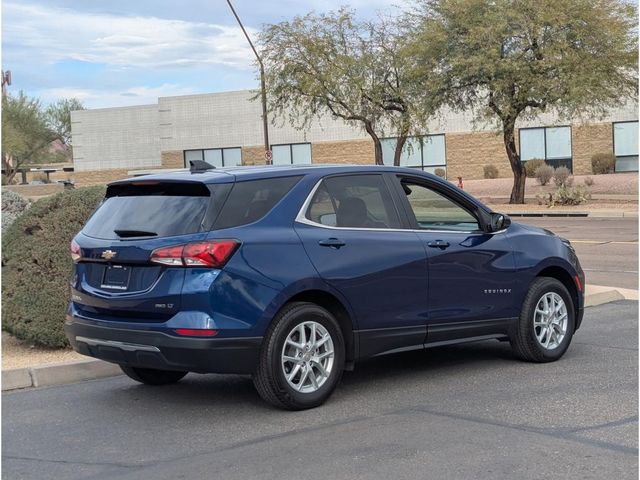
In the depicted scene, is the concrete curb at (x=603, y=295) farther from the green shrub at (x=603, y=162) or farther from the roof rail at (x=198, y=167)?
the green shrub at (x=603, y=162)

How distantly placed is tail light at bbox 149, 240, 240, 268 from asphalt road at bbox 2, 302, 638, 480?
44.5 inches

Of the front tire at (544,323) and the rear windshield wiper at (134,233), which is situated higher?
the rear windshield wiper at (134,233)

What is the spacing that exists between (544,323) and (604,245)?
→ 42.0ft

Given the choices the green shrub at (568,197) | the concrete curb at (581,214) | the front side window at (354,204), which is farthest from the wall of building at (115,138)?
the front side window at (354,204)

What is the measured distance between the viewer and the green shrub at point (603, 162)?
168 ft

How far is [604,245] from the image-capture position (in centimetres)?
2017

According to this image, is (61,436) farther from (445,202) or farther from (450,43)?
(450,43)

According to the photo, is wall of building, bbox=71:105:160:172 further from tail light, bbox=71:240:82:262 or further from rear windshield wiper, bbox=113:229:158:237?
rear windshield wiper, bbox=113:229:158:237

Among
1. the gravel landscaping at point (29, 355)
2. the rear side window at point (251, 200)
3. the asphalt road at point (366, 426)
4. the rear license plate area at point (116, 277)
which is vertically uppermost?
the rear side window at point (251, 200)

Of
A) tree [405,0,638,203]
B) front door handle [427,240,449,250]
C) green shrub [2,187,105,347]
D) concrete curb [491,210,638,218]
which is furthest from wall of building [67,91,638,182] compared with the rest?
front door handle [427,240,449,250]

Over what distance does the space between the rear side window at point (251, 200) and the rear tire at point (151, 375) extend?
170 centimetres

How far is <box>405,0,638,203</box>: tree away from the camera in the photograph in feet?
107

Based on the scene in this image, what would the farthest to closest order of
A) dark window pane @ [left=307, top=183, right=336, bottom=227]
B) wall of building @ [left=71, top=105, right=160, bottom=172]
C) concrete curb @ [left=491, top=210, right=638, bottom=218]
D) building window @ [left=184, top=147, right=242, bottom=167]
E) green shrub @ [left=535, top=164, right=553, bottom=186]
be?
1. wall of building @ [left=71, top=105, right=160, bottom=172]
2. building window @ [left=184, top=147, right=242, bottom=167]
3. green shrub @ [left=535, top=164, right=553, bottom=186]
4. concrete curb @ [left=491, top=210, right=638, bottom=218]
5. dark window pane @ [left=307, top=183, right=336, bottom=227]

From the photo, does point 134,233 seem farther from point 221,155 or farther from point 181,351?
point 221,155
